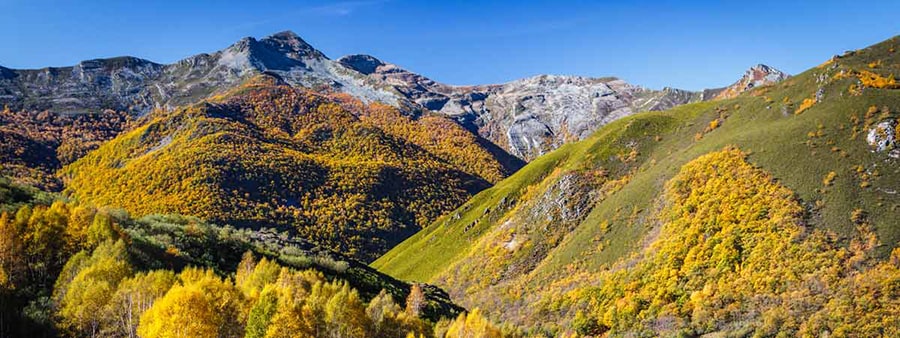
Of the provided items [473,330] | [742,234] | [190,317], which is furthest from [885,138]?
[190,317]

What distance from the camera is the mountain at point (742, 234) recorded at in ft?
302

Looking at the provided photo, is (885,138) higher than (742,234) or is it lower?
higher

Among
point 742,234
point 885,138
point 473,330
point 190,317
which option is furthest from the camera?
point 885,138

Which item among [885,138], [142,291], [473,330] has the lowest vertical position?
[473,330]

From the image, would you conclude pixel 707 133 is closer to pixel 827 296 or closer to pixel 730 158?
pixel 730 158

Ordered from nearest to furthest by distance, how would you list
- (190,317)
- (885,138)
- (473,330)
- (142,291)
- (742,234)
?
(190,317) < (142,291) < (473,330) < (742,234) < (885,138)

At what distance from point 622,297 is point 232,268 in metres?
85.0

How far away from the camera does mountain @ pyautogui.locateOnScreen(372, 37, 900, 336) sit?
92062mm

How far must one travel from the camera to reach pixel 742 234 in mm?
112812

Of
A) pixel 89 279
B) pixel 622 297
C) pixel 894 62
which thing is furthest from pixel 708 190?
pixel 89 279

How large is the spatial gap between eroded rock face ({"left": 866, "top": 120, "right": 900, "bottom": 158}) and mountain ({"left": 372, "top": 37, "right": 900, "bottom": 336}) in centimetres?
34

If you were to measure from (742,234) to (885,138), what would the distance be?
39.5 metres

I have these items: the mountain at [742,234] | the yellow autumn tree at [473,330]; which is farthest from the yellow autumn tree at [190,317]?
the mountain at [742,234]

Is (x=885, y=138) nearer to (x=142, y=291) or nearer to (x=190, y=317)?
(x=190, y=317)
